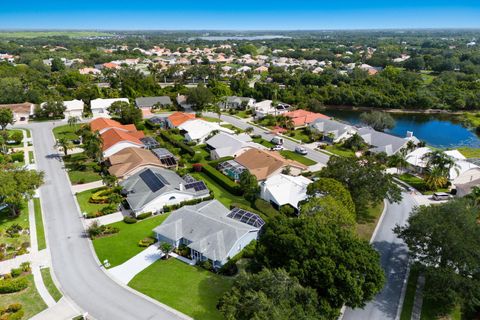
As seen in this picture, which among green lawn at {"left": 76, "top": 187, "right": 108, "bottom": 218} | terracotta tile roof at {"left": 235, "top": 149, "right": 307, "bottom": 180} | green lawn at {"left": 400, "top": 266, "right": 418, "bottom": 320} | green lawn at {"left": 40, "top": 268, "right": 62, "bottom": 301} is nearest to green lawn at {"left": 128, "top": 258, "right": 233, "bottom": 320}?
green lawn at {"left": 40, "top": 268, "right": 62, "bottom": 301}

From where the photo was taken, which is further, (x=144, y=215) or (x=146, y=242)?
(x=144, y=215)

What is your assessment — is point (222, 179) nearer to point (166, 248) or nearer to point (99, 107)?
point (166, 248)

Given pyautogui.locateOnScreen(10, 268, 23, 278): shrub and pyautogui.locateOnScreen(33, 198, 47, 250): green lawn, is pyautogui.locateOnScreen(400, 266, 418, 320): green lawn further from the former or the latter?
pyautogui.locateOnScreen(33, 198, 47, 250): green lawn

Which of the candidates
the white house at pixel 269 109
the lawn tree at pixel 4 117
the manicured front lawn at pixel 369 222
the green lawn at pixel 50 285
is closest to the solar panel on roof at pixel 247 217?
the manicured front lawn at pixel 369 222

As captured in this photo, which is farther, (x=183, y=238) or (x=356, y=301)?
(x=183, y=238)

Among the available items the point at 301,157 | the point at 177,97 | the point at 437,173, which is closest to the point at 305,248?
the point at 437,173

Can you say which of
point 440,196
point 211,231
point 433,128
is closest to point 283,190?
point 211,231

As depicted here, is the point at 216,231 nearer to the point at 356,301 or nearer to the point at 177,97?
the point at 356,301

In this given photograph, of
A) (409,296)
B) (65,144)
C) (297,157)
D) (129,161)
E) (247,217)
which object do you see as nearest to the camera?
(409,296)
